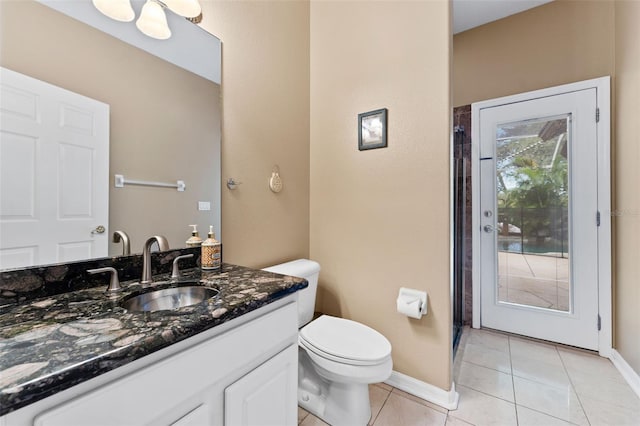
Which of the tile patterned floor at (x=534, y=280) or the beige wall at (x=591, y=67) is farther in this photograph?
the tile patterned floor at (x=534, y=280)

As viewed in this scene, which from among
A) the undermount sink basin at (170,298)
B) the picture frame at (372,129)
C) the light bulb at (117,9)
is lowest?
the undermount sink basin at (170,298)

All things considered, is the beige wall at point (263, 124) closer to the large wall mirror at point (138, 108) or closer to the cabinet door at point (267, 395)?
the large wall mirror at point (138, 108)

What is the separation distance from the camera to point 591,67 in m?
2.11

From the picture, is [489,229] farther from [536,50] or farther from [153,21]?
[153,21]

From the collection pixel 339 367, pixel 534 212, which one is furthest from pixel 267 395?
pixel 534 212

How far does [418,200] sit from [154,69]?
1509 mm

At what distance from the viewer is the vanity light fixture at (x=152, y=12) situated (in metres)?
1.06

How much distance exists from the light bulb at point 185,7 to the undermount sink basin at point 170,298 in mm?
1234

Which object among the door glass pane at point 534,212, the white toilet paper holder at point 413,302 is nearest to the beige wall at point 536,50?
the door glass pane at point 534,212

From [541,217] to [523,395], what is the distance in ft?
4.61

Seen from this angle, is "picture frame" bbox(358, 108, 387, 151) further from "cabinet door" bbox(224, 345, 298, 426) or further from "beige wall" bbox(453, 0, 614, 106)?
"beige wall" bbox(453, 0, 614, 106)

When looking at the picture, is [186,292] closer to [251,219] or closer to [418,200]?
[251,219]

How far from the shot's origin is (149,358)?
2.04 feet

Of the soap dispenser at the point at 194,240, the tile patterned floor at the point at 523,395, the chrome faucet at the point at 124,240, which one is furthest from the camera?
the tile patterned floor at the point at 523,395
